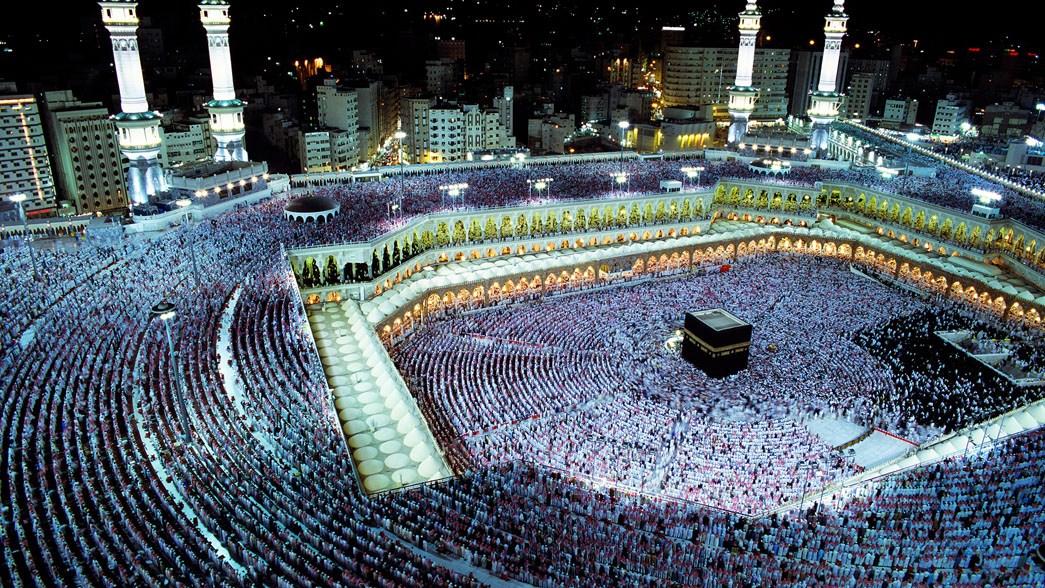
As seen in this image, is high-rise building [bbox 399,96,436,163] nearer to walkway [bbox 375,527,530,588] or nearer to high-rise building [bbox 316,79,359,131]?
high-rise building [bbox 316,79,359,131]

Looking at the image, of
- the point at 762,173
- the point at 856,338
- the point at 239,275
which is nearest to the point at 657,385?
the point at 856,338

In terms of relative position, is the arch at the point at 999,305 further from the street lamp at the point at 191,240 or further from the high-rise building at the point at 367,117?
the high-rise building at the point at 367,117

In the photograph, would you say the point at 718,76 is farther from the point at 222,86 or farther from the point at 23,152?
the point at 23,152

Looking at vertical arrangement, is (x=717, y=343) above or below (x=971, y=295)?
above

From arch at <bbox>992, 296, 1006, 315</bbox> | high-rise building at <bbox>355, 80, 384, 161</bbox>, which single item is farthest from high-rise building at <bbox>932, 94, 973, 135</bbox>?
high-rise building at <bbox>355, 80, 384, 161</bbox>

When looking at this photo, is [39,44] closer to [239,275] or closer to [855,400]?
[239,275]

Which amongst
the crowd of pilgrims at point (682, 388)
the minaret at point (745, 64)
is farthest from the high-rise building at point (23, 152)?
the minaret at point (745, 64)

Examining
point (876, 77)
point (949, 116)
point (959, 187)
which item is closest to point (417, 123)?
point (959, 187)
